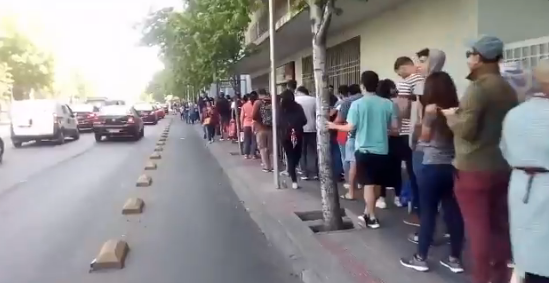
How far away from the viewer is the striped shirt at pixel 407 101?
6022 mm

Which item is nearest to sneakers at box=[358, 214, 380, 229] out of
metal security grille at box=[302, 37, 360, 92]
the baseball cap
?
the baseball cap

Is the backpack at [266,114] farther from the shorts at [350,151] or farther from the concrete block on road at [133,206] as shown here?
the concrete block on road at [133,206]

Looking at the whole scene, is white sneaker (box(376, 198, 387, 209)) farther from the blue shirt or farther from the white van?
the white van

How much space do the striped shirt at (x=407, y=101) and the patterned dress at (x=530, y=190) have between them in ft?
7.45

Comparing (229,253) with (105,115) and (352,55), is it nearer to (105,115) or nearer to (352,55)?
(352,55)

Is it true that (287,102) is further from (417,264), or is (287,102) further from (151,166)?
(151,166)

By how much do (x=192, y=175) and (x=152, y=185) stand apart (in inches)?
65.0

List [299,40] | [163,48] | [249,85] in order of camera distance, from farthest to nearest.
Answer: [249,85] < [163,48] < [299,40]

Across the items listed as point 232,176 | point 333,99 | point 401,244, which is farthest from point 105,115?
point 401,244

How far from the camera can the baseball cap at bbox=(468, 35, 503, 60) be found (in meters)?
4.25

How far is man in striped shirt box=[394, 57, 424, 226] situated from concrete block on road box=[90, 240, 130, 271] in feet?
10.7

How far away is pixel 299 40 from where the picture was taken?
20672mm

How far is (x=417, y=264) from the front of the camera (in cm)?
525

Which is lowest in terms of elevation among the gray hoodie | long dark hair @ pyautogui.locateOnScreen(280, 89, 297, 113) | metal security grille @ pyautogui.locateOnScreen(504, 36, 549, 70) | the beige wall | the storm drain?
the storm drain
